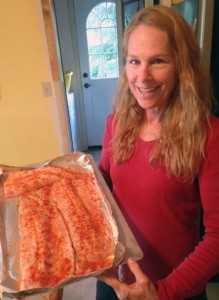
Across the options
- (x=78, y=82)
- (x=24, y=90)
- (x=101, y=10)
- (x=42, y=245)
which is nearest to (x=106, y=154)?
(x=42, y=245)

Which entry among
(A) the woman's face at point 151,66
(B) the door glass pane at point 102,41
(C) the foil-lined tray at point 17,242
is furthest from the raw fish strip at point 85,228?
A: (B) the door glass pane at point 102,41

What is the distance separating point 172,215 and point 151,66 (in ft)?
1.48

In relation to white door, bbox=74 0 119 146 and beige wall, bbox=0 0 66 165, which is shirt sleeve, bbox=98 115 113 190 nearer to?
beige wall, bbox=0 0 66 165

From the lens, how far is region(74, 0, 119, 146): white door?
10.4ft

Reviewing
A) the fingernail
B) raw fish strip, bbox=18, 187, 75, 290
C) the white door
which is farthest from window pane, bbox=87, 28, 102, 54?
the fingernail

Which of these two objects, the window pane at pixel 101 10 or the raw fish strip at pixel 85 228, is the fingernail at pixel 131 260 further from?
the window pane at pixel 101 10

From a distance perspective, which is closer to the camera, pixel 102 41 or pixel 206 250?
pixel 206 250

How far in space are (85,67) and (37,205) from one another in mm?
2782

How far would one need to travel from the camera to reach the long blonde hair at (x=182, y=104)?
2.39 feet

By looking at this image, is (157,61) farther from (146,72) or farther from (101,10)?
(101,10)

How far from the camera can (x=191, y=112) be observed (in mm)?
769

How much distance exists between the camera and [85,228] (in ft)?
2.72

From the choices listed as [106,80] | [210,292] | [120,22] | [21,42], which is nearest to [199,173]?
[210,292]

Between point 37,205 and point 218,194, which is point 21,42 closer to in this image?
point 37,205
